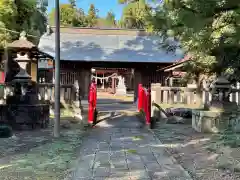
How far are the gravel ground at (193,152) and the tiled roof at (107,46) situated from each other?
1106cm

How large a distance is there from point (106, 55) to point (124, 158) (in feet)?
53.8

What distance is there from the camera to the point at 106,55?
73.8 ft

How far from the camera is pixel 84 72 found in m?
22.4

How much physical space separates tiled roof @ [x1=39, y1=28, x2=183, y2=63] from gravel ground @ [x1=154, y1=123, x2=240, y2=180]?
11058 millimetres

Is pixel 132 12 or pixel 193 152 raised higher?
pixel 132 12

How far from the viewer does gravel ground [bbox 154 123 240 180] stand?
5429mm

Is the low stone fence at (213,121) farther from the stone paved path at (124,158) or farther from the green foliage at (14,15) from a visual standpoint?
the green foliage at (14,15)

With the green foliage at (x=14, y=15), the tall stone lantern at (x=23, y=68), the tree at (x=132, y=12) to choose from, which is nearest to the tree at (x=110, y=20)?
the tree at (x=132, y=12)

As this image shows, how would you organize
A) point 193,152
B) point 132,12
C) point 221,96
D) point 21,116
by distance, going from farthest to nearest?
1. point 132,12
2. point 21,116
3. point 221,96
4. point 193,152

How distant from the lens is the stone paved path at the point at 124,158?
5332 mm

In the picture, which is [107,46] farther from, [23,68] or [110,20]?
[110,20]

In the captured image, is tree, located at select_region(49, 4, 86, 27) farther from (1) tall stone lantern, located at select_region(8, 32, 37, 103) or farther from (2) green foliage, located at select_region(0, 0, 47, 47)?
(1) tall stone lantern, located at select_region(8, 32, 37, 103)

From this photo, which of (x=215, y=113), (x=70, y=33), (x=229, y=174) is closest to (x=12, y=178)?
(x=229, y=174)

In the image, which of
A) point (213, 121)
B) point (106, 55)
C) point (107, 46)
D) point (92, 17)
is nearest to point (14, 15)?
point (106, 55)
